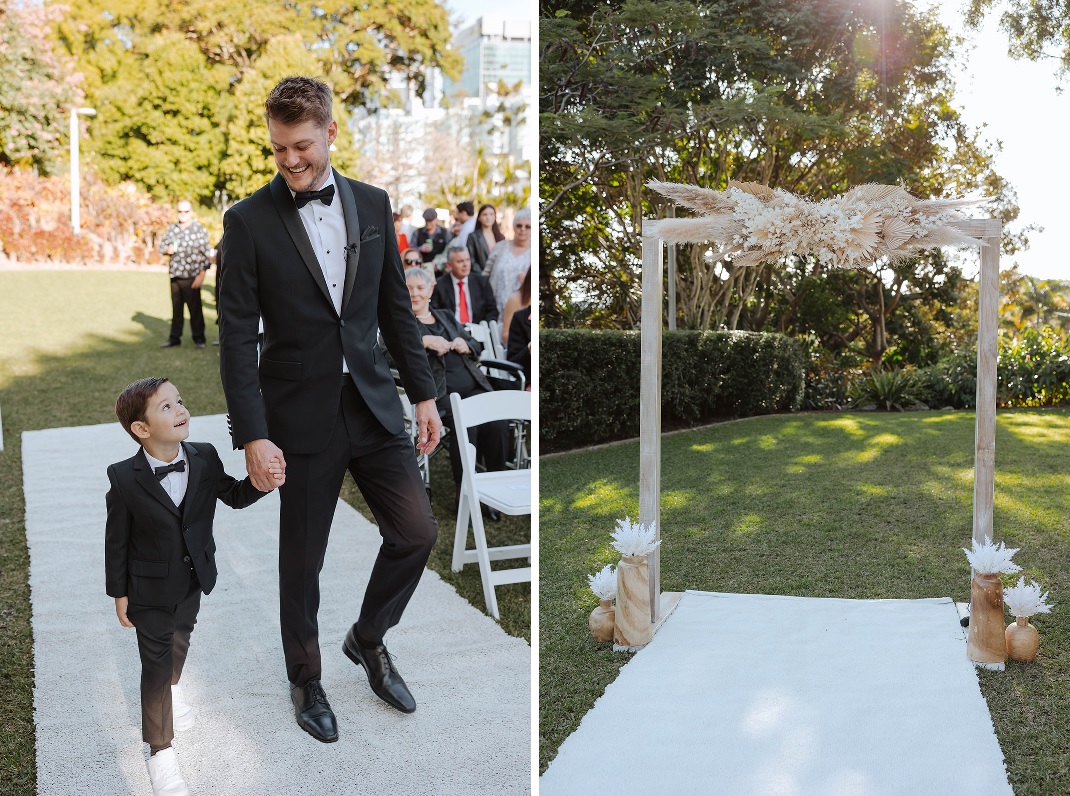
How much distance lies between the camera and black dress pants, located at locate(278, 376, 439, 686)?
2.64 meters

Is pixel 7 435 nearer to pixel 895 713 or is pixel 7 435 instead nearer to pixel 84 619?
pixel 84 619

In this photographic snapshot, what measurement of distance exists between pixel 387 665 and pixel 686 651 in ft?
4.37

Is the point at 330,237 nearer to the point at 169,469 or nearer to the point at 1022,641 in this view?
the point at 169,469

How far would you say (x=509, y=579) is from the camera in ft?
12.6

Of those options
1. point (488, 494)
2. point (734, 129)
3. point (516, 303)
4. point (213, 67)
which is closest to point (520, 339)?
point (516, 303)

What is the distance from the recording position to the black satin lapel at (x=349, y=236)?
2533 millimetres

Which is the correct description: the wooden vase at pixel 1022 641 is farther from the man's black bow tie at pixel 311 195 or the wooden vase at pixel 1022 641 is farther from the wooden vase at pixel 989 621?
the man's black bow tie at pixel 311 195

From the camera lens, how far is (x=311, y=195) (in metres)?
2.46

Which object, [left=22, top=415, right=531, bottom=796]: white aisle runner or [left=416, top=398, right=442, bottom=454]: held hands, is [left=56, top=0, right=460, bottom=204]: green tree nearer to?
[left=22, top=415, right=531, bottom=796]: white aisle runner

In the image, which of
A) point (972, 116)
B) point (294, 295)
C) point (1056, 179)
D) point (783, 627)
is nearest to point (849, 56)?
point (972, 116)

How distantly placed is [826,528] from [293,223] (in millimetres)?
4392

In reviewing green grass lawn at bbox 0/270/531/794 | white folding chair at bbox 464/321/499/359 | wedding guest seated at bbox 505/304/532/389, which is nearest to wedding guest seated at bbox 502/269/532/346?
wedding guest seated at bbox 505/304/532/389

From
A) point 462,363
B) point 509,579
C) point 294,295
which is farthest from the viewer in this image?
point 462,363

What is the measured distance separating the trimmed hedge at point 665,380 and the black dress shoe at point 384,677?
502cm
